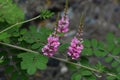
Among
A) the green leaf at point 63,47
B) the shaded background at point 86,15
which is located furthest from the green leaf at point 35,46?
the shaded background at point 86,15

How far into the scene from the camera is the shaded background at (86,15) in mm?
4477

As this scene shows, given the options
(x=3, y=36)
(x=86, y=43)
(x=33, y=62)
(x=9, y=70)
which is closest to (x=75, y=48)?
(x=33, y=62)

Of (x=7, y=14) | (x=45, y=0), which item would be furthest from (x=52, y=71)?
(x=7, y=14)

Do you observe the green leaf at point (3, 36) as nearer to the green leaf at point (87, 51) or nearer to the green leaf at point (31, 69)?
the green leaf at point (31, 69)

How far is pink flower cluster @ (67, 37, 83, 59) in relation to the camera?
8.23ft

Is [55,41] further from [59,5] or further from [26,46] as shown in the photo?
[59,5]

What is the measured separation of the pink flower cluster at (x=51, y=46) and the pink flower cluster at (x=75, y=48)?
109 mm

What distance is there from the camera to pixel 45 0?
4848 millimetres

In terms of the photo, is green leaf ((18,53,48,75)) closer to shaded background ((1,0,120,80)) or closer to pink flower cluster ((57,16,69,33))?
pink flower cluster ((57,16,69,33))

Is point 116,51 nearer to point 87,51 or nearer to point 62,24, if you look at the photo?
point 87,51

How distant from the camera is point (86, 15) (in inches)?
205

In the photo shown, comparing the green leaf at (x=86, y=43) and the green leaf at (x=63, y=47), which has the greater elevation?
the green leaf at (x=86, y=43)

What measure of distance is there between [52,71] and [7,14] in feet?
4.58

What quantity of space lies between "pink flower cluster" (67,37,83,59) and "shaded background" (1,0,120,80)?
1.75 metres
